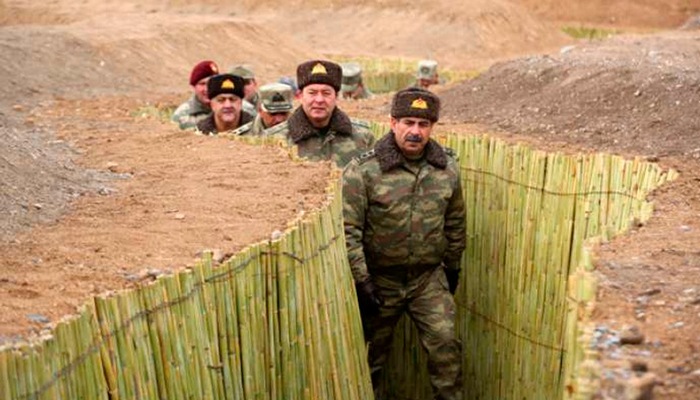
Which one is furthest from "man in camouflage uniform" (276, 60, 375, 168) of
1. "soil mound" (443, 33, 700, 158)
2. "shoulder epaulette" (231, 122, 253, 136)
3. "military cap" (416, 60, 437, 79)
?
"military cap" (416, 60, 437, 79)

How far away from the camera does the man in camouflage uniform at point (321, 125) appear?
316 inches

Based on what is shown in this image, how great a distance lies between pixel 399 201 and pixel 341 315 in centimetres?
124

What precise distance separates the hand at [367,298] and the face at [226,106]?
8.60ft

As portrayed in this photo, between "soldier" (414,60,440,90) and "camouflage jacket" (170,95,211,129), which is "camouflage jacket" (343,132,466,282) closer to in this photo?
"camouflage jacket" (170,95,211,129)

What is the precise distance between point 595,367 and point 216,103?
6121 millimetres

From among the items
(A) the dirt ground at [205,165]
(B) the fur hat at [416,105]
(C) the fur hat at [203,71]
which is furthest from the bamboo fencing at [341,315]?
(C) the fur hat at [203,71]

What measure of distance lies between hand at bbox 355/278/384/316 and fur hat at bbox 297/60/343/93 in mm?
1514

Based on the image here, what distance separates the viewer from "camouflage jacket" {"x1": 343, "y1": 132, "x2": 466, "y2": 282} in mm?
7250

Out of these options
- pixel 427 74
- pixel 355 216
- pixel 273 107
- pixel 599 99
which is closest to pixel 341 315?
pixel 355 216

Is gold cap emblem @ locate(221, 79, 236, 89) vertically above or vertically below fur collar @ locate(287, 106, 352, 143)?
above

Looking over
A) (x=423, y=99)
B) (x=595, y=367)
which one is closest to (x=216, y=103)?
(x=423, y=99)

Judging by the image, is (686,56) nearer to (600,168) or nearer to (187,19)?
(600,168)

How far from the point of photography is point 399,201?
728cm

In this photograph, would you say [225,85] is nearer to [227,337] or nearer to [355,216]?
[355,216]
